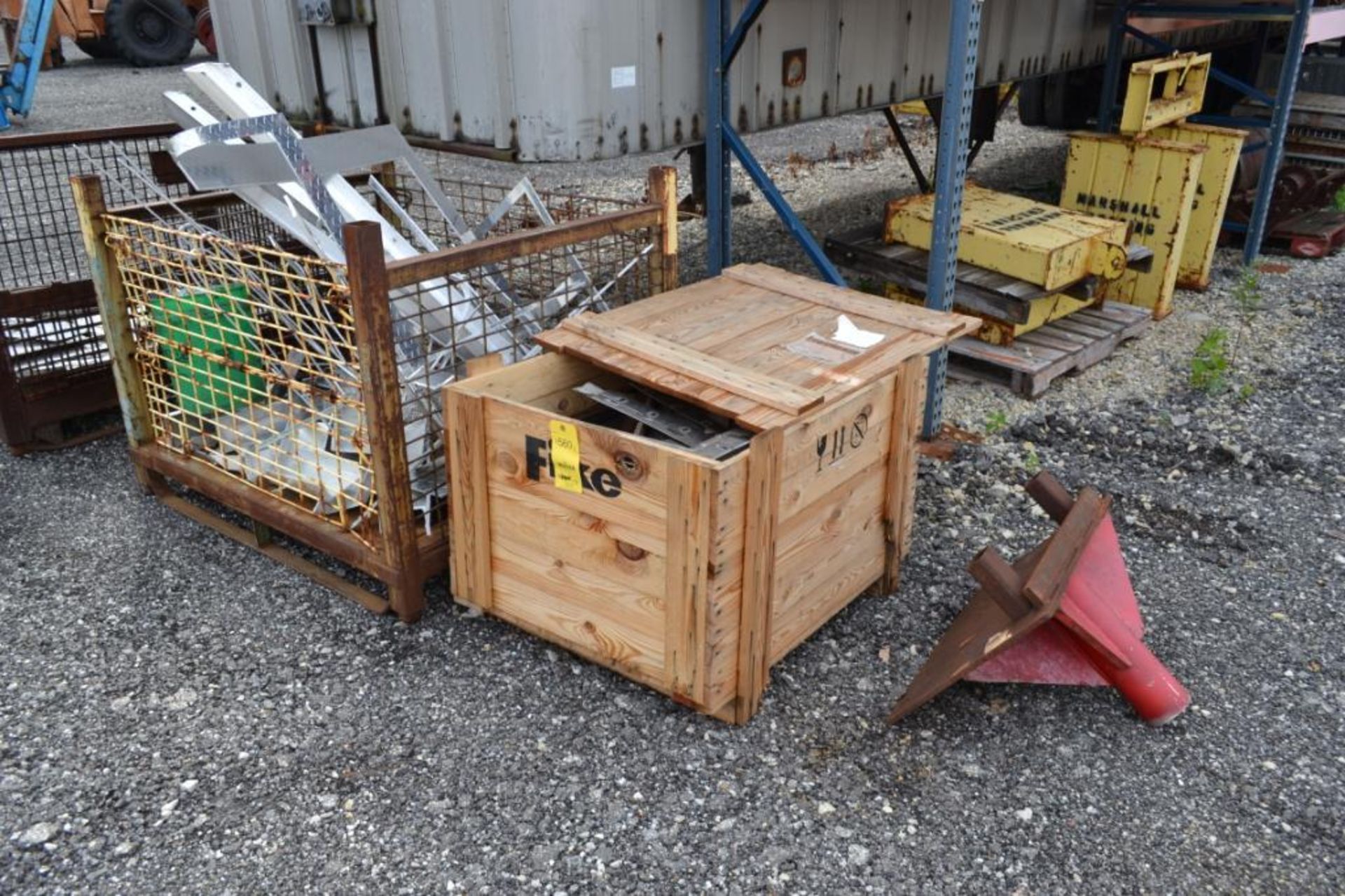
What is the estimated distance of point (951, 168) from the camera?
496 cm

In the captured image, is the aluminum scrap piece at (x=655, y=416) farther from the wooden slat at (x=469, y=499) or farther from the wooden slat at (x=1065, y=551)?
the wooden slat at (x=1065, y=551)

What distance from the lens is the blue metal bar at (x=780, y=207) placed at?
5.44 metres

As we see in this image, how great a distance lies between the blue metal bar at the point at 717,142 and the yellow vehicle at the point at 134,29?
53.8 feet

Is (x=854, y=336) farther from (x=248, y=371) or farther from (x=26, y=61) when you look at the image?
(x=26, y=61)

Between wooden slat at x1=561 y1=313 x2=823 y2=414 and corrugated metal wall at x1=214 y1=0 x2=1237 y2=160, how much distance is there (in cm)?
157

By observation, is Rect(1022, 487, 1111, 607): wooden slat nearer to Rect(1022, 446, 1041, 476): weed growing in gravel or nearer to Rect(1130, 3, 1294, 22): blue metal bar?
Rect(1022, 446, 1041, 476): weed growing in gravel

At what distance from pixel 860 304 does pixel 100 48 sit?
21684 millimetres

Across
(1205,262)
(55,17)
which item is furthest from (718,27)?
(55,17)

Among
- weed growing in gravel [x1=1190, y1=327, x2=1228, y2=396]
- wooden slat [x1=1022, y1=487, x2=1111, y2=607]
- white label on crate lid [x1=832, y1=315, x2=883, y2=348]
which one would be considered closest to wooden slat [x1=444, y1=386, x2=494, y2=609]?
white label on crate lid [x1=832, y1=315, x2=883, y2=348]

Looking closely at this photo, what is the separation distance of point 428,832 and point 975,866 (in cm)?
146

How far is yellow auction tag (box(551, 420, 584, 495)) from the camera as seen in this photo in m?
3.12

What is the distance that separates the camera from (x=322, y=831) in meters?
2.88

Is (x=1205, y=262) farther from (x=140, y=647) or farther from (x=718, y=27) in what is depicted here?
(x=140, y=647)

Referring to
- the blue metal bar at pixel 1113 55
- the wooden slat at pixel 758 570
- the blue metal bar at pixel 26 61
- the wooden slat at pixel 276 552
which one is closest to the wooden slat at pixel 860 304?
the wooden slat at pixel 758 570
